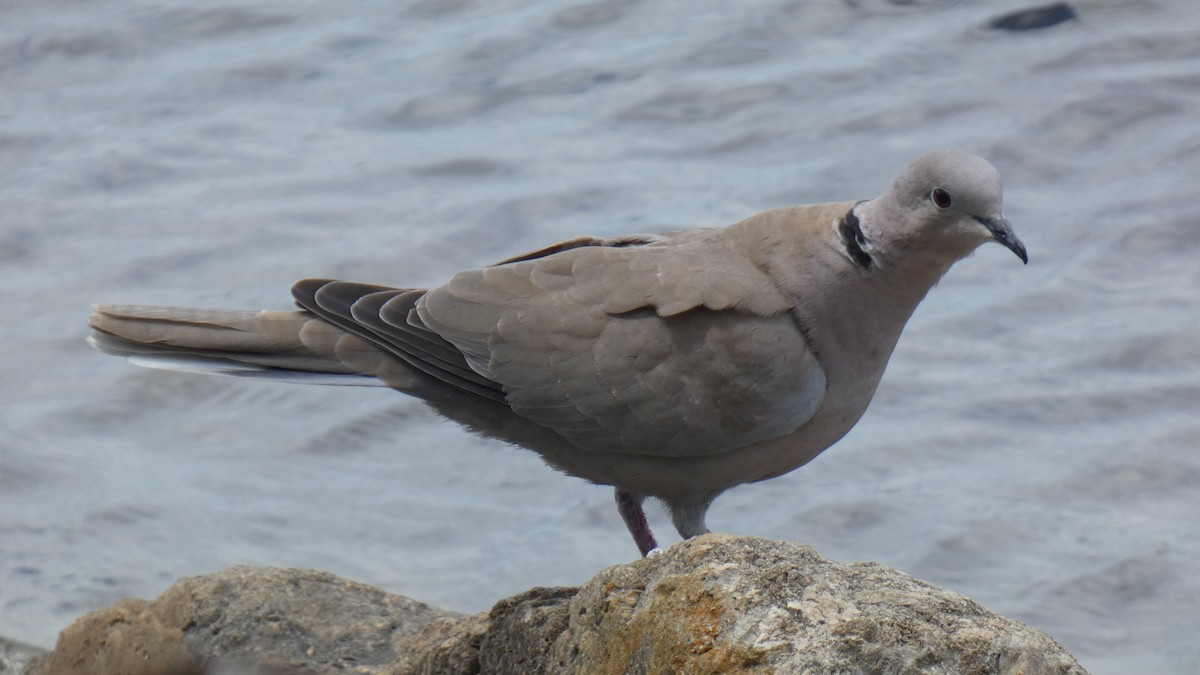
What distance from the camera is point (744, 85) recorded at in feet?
39.3

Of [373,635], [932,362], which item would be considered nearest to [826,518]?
[932,362]

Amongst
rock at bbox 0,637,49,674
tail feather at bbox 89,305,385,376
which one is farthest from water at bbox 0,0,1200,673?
tail feather at bbox 89,305,385,376

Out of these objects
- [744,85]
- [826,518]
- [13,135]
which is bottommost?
[826,518]

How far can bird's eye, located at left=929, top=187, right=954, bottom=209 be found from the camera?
458cm

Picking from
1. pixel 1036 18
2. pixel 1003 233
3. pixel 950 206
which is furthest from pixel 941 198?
pixel 1036 18

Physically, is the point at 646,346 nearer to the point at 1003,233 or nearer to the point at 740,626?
the point at 1003,233

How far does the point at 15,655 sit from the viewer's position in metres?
5.81

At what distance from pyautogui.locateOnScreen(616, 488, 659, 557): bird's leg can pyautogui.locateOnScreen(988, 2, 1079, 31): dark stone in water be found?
8.43 meters

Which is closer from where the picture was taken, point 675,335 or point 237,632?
point 237,632

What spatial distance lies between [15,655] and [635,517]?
8.15 ft

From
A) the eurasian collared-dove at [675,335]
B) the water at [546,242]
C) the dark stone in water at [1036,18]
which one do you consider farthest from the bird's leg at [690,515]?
the dark stone in water at [1036,18]

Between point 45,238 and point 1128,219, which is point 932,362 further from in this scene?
point 45,238

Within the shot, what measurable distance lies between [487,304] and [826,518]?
361 cm

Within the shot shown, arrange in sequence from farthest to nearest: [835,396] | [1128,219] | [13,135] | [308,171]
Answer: [13,135] < [308,171] < [1128,219] < [835,396]
